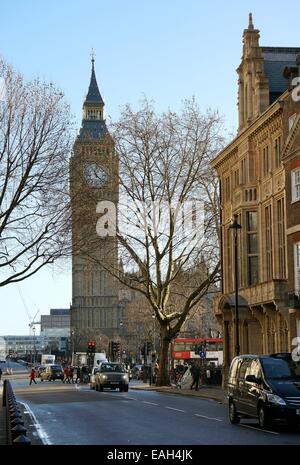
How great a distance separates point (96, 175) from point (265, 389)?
1427 inches

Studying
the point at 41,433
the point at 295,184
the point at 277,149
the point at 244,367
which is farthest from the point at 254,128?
the point at 41,433

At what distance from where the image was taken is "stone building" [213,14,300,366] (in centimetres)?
4078

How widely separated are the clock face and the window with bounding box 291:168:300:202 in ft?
51.4

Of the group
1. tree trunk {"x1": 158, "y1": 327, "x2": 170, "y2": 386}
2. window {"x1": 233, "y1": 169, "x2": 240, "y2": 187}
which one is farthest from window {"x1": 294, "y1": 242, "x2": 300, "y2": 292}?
tree trunk {"x1": 158, "y1": 327, "x2": 170, "y2": 386}

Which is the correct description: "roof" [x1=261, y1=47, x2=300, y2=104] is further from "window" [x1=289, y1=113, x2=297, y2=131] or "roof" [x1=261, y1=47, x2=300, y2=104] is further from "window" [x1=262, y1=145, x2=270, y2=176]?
"window" [x1=289, y1=113, x2=297, y2=131]

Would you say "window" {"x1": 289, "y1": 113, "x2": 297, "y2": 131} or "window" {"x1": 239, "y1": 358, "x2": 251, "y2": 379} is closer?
"window" {"x1": 239, "y1": 358, "x2": 251, "y2": 379}

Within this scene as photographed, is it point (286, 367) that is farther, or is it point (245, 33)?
point (245, 33)

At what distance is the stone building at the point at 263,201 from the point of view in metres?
40.8

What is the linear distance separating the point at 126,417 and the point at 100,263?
33.2 meters

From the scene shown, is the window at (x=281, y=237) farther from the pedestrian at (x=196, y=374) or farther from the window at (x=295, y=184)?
the pedestrian at (x=196, y=374)
